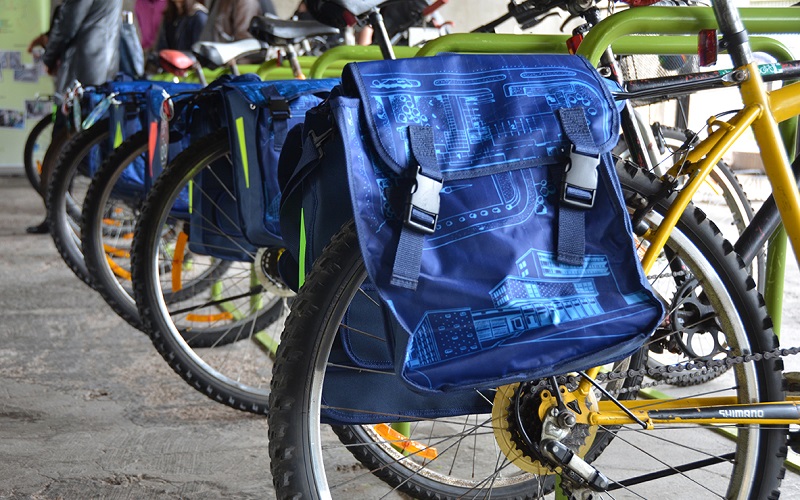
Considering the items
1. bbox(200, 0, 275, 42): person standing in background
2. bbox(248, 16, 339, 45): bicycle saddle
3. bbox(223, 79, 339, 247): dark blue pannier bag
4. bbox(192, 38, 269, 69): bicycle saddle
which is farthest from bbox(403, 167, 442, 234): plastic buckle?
bbox(200, 0, 275, 42): person standing in background

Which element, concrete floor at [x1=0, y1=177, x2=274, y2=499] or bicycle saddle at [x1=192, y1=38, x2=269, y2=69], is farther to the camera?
bicycle saddle at [x1=192, y1=38, x2=269, y2=69]

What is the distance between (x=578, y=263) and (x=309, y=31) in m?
1.70

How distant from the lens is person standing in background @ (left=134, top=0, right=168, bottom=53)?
684 cm

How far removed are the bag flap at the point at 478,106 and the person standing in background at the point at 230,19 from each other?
3439 millimetres

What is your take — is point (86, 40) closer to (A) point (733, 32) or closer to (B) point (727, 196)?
(B) point (727, 196)

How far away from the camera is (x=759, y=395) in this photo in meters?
1.33

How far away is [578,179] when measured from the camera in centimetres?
113

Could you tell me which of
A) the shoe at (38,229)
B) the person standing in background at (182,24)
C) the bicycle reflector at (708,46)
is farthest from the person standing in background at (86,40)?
the bicycle reflector at (708,46)

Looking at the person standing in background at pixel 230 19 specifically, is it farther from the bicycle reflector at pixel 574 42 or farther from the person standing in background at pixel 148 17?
the bicycle reflector at pixel 574 42

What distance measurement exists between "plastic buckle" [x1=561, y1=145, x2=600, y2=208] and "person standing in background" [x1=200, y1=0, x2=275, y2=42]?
3.53 m

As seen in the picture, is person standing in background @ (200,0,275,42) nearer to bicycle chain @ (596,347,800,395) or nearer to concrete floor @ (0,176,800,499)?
concrete floor @ (0,176,800,499)

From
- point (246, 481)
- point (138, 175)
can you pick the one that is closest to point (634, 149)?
point (246, 481)

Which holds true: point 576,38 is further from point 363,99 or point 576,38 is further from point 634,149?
point 363,99

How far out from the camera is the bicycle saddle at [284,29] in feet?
8.57
